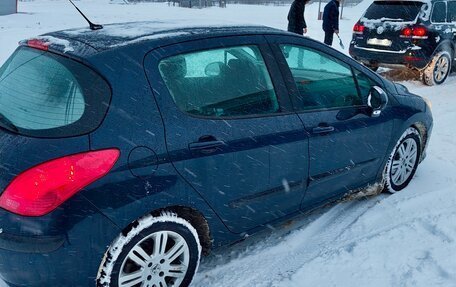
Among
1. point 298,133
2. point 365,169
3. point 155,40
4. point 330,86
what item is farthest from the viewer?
point 365,169

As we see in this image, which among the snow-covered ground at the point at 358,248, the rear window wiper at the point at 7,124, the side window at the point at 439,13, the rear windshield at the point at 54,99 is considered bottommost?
the snow-covered ground at the point at 358,248

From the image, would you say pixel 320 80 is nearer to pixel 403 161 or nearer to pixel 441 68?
pixel 403 161

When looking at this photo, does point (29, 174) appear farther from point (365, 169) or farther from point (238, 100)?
point (365, 169)

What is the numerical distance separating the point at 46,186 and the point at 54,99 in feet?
1.62

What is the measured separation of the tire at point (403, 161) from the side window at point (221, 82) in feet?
5.11

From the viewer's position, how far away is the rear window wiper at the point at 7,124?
2.29m

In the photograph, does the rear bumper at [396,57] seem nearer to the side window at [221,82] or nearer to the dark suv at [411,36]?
the dark suv at [411,36]

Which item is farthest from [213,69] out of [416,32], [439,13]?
[439,13]

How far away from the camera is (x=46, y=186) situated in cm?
209

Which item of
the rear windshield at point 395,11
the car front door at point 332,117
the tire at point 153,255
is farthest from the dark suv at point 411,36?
the tire at point 153,255

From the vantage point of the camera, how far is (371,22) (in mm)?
8859

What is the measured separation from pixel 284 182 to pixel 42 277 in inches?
61.5

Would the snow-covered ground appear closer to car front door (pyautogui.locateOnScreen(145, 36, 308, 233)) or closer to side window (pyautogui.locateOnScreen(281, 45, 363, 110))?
car front door (pyautogui.locateOnScreen(145, 36, 308, 233))

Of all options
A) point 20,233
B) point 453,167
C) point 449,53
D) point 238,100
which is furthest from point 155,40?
point 449,53
